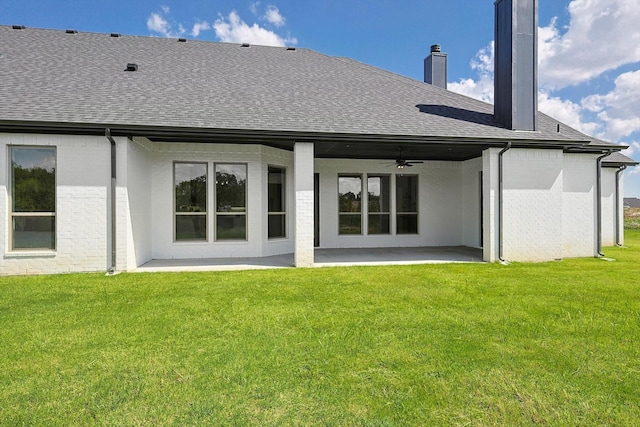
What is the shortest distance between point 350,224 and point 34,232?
8.25 m

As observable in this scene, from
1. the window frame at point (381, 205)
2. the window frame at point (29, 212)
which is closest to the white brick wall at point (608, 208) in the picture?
the window frame at point (381, 205)

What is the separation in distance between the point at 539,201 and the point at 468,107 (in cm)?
345

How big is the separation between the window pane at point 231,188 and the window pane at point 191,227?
0.55 meters

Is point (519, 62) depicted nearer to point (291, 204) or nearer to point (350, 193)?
point (350, 193)

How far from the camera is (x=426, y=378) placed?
9.84 ft

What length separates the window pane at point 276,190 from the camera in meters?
10.2

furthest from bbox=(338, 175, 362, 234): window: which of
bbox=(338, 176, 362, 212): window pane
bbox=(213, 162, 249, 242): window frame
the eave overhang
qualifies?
bbox=(213, 162, 249, 242): window frame

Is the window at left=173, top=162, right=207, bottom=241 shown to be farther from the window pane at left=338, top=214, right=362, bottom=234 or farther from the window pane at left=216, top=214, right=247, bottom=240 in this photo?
the window pane at left=338, top=214, right=362, bottom=234

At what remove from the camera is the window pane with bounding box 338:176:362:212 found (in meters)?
12.0

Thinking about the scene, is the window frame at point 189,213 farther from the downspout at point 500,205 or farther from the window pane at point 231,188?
the downspout at point 500,205

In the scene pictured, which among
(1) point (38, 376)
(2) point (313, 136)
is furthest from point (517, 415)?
(2) point (313, 136)

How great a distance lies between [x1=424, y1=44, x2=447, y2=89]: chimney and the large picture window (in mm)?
Answer: 13775

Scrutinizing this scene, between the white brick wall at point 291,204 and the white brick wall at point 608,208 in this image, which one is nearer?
the white brick wall at point 291,204

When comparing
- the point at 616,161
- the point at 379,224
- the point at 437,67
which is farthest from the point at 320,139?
the point at 616,161
